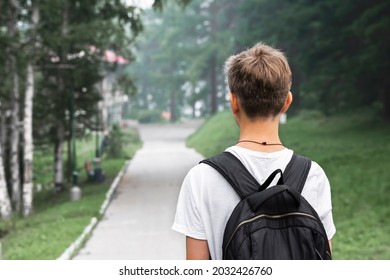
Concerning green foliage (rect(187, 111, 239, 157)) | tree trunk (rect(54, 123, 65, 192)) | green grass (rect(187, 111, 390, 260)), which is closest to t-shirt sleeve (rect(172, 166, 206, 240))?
green grass (rect(187, 111, 390, 260))

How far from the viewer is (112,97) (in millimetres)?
26062

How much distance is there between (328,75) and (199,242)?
24.9 m

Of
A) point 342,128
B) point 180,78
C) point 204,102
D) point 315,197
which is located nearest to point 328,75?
point 342,128

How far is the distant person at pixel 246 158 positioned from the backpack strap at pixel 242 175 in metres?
0.02

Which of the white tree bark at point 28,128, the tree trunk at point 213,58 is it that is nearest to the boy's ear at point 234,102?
the white tree bark at point 28,128

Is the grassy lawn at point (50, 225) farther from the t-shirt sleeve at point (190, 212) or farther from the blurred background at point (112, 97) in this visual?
the t-shirt sleeve at point (190, 212)

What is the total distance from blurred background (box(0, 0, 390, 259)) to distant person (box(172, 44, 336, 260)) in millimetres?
8691

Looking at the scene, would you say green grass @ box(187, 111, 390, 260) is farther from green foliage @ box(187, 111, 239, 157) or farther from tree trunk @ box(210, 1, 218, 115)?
tree trunk @ box(210, 1, 218, 115)

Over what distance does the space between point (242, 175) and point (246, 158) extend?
0.22 feet

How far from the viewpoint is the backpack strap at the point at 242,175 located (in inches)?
81.5

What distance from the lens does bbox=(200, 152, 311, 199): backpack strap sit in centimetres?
207

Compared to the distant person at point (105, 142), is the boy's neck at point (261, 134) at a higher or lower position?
higher

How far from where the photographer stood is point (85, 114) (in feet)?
82.4

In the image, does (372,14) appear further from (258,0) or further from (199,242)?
(199,242)
